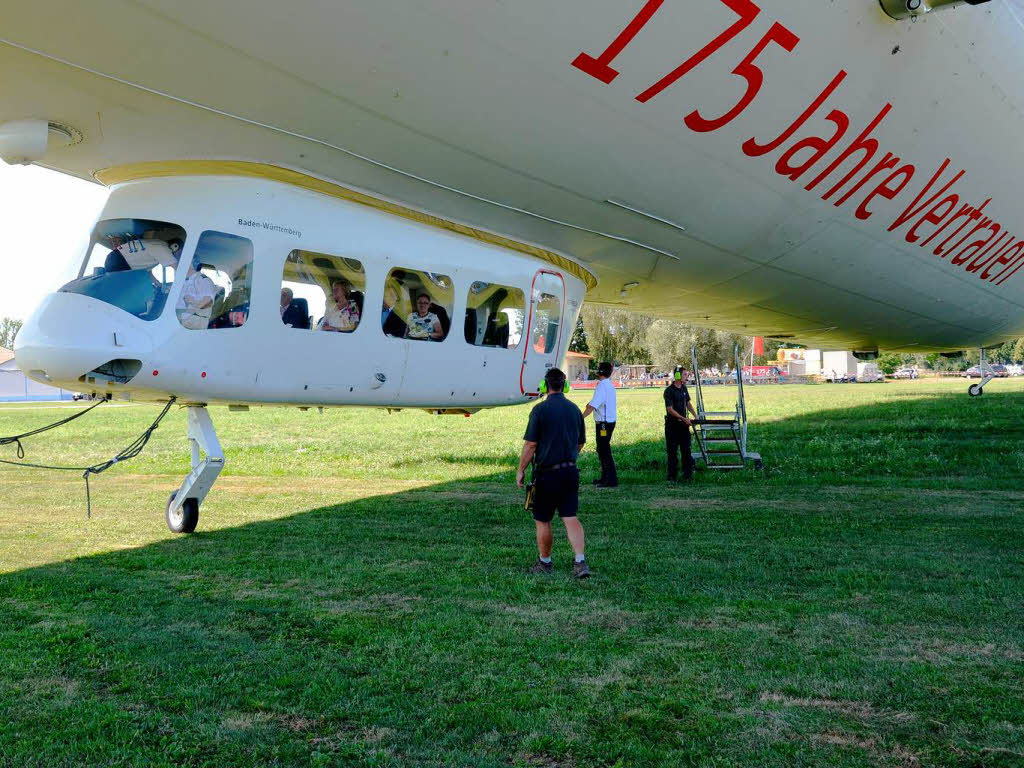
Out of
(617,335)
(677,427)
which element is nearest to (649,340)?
(617,335)

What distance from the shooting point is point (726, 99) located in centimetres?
685

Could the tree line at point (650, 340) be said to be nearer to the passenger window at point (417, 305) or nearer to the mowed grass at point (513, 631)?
the mowed grass at point (513, 631)

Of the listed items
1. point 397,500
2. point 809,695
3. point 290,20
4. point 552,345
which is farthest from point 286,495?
point 809,695

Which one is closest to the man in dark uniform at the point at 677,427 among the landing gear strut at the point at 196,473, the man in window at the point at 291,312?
the landing gear strut at the point at 196,473

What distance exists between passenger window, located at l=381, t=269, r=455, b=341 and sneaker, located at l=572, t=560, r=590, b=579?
259cm

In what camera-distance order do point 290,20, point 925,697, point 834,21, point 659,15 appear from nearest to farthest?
point 925,697, point 290,20, point 659,15, point 834,21

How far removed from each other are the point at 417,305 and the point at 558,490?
7.57 feet

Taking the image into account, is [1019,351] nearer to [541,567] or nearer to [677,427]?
[677,427]

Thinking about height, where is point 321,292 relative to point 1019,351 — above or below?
below

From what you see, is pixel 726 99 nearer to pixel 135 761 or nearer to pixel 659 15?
pixel 659 15

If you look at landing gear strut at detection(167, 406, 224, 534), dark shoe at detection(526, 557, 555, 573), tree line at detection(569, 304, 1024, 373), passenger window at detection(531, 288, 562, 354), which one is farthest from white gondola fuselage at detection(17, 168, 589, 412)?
tree line at detection(569, 304, 1024, 373)

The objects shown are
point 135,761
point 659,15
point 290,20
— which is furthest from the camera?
point 659,15

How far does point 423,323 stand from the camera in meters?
7.92

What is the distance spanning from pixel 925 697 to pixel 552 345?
567cm
